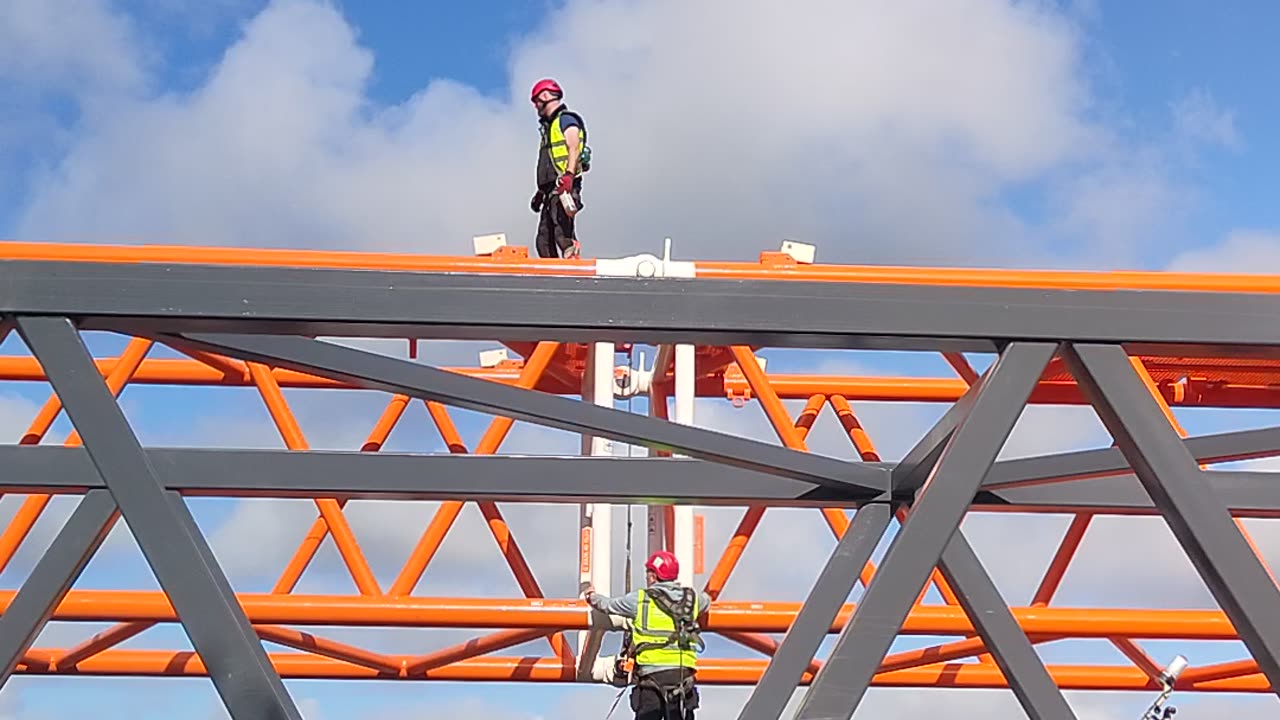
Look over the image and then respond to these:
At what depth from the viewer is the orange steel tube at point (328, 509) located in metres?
8.43

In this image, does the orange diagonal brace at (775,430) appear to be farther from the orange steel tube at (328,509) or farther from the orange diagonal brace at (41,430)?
the orange diagonal brace at (41,430)

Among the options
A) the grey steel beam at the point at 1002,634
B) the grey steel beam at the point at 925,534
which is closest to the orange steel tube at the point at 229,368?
the grey steel beam at the point at 1002,634

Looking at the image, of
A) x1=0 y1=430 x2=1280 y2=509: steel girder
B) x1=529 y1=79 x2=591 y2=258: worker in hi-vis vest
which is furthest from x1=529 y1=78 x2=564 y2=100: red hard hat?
x1=0 y1=430 x2=1280 y2=509: steel girder

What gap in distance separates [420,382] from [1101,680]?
6.57 m

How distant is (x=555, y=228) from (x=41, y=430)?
3.59 m

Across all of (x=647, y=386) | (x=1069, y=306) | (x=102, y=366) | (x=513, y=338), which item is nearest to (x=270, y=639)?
(x=102, y=366)

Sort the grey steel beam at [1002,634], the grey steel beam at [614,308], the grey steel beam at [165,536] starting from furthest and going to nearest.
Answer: the grey steel beam at [1002,634], the grey steel beam at [614,308], the grey steel beam at [165,536]

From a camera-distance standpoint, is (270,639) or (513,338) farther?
(270,639)

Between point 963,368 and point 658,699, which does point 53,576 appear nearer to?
point 658,699

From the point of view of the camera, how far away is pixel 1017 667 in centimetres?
445

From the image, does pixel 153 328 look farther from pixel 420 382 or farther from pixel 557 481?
pixel 557 481

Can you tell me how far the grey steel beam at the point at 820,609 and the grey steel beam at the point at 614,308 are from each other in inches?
39.9

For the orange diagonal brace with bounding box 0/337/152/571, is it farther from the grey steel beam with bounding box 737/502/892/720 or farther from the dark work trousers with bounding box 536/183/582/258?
the grey steel beam with bounding box 737/502/892/720

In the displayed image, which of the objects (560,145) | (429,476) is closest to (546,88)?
(560,145)
